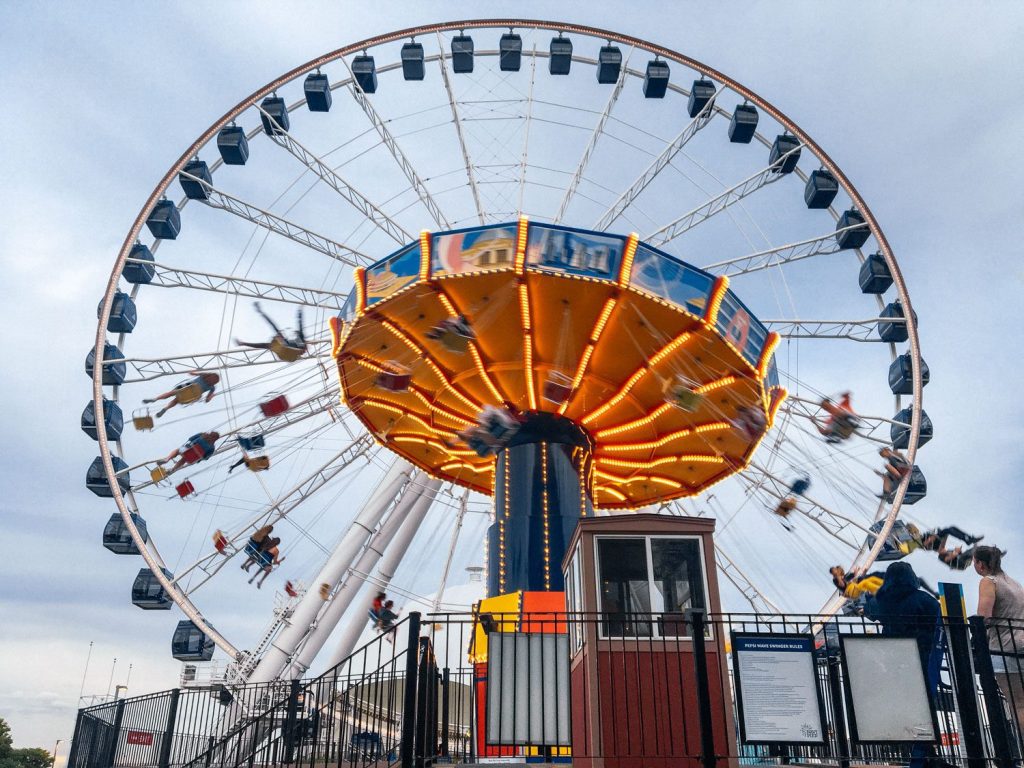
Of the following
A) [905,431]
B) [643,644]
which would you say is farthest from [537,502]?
[905,431]

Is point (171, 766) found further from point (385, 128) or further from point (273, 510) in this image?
point (385, 128)

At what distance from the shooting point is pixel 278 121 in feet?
68.5

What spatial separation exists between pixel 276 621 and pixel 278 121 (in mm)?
14517

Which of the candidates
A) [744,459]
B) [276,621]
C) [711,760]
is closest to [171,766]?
[711,760]

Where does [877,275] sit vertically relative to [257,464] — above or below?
above

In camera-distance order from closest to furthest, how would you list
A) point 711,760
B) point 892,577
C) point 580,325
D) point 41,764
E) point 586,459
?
1. point 711,760
2. point 892,577
3. point 580,325
4. point 586,459
5. point 41,764

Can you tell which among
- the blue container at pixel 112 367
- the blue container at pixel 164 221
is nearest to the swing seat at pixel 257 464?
the blue container at pixel 112 367

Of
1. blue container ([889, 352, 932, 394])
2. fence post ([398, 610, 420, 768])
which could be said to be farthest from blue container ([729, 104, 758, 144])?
fence post ([398, 610, 420, 768])

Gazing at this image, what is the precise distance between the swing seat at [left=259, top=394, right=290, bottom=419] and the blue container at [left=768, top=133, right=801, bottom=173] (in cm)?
1260

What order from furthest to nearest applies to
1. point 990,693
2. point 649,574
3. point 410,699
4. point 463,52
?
1. point 463,52
2. point 649,574
3. point 410,699
4. point 990,693

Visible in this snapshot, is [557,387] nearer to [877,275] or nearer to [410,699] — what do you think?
[877,275]

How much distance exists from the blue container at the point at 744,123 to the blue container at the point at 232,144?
12.0 meters

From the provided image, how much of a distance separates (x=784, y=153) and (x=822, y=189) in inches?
54.3

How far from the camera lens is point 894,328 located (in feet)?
65.7
